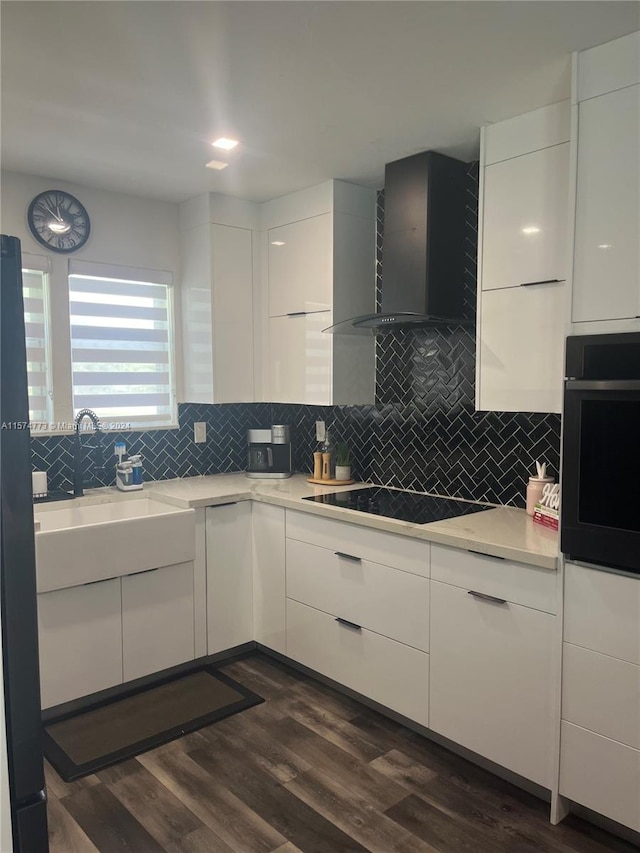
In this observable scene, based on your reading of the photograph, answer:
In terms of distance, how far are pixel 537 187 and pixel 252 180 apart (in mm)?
1456

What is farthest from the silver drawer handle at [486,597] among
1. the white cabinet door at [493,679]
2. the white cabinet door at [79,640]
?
the white cabinet door at [79,640]

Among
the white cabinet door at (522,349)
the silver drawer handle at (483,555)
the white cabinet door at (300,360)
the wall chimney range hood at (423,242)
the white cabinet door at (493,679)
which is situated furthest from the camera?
the white cabinet door at (300,360)

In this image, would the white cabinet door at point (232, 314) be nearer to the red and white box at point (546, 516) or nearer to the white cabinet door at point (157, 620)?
the white cabinet door at point (157, 620)

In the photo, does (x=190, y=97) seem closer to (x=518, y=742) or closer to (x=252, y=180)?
(x=252, y=180)

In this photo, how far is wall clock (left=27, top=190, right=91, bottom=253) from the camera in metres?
3.09

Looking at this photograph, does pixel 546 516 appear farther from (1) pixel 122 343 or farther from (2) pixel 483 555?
(1) pixel 122 343

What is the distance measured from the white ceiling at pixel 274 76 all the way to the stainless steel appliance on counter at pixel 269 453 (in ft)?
4.83

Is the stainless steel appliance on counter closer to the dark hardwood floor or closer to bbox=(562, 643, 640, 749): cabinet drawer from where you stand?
the dark hardwood floor

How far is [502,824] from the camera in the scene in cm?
207

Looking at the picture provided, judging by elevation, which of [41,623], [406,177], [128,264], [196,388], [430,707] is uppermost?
[406,177]

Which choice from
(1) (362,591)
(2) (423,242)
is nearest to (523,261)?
(2) (423,242)

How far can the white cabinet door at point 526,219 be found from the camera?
7.54 feet

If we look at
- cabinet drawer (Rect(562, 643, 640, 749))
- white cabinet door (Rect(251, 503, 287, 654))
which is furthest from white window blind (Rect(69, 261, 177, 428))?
cabinet drawer (Rect(562, 643, 640, 749))

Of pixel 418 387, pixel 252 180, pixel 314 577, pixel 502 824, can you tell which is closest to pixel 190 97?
pixel 252 180
